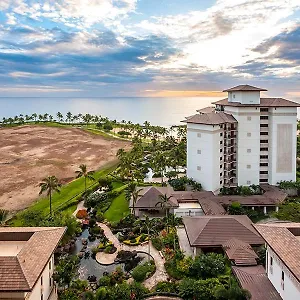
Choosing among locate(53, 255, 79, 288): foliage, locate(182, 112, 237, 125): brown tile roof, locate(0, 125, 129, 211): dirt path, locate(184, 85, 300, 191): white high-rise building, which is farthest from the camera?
locate(0, 125, 129, 211): dirt path

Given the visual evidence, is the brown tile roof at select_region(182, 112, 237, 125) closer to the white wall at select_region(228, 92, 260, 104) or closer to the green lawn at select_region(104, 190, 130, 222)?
the white wall at select_region(228, 92, 260, 104)

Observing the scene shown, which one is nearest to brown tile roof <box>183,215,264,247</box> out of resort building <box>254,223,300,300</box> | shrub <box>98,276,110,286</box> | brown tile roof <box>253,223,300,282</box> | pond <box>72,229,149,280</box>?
pond <box>72,229,149,280</box>

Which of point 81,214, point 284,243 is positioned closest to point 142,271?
point 284,243

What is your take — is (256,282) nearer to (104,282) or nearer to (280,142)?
(104,282)

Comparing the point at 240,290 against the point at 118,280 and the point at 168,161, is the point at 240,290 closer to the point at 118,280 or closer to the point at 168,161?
the point at 118,280

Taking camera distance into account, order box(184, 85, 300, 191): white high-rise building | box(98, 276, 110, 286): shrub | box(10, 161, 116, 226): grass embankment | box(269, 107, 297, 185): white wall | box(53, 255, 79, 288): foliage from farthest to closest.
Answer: box(269, 107, 297, 185): white wall, box(184, 85, 300, 191): white high-rise building, box(10, 161, 116, 226): grass embankment, box(98, 276, 110, 286): shrub, box(53, 255, 79, 288): foliage

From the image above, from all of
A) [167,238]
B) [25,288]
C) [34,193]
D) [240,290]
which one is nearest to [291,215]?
[167,238]
